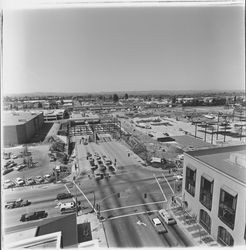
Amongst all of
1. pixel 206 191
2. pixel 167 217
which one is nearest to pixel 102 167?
pixel 167 217

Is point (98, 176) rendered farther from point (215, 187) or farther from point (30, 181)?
point (215, 187)

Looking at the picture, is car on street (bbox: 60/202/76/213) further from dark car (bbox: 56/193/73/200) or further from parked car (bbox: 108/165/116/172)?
parked car (bbox: 108/165/116/172)

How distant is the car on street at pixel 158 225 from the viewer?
216 centimetres

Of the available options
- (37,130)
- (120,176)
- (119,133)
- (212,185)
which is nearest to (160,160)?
(120,176)

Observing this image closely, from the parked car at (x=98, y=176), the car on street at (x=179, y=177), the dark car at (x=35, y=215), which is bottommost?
the dark car at (x=35, y=215)

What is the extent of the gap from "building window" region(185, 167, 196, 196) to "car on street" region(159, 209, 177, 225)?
403 millimetres

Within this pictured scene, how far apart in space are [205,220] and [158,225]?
55 centimetres

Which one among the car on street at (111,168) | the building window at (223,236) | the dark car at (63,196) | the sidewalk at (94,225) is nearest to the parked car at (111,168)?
the car on street at (111,168)

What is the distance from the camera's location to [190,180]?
246 centimetres

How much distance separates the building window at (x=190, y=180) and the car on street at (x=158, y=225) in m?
0.55

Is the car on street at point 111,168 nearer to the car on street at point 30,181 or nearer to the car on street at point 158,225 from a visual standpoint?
the car on street at point 30,181

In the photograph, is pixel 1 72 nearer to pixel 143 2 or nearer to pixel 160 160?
pixel 143 2

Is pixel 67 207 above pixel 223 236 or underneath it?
underneath

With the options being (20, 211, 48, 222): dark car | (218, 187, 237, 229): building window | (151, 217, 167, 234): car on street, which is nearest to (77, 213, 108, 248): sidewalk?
(20, 211, 48, 222): dark car
